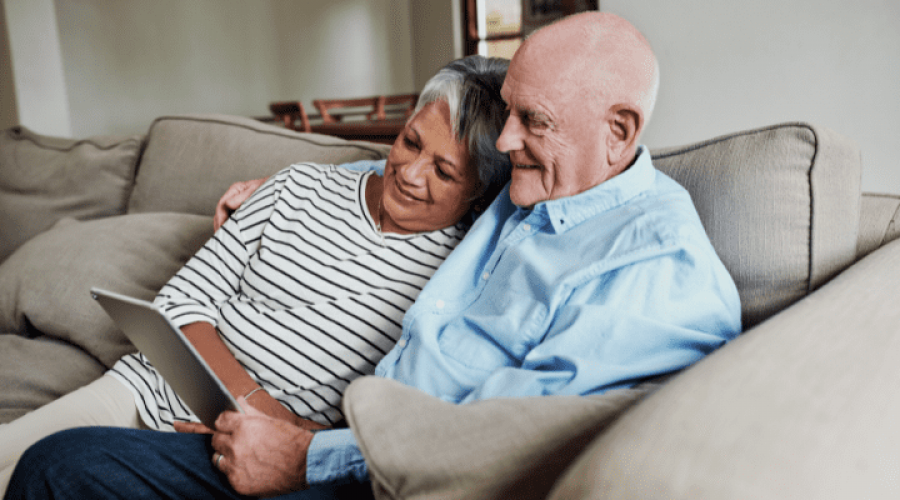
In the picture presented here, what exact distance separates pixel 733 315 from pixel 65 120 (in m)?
4.68

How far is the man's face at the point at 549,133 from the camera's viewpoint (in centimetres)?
92

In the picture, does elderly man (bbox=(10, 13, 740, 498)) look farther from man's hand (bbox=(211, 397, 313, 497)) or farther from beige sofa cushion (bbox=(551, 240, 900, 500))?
beige sofa cushion (bbox=(551, 240, 900, 500))

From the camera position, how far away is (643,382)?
2.56 feet

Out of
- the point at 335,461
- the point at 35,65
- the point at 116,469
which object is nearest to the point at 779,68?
the point at 335,461

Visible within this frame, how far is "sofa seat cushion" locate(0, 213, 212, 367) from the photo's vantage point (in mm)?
1474

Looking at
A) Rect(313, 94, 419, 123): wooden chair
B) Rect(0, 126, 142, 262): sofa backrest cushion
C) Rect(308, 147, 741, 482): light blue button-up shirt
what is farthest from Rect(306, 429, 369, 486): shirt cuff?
Rect(313, 94, 419, 123): wooden chair

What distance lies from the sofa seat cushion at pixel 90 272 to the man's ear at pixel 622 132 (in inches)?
45.0

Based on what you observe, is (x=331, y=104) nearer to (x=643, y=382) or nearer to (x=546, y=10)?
(x=546, y=10)

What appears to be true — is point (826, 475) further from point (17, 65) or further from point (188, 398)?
point (17, 65)

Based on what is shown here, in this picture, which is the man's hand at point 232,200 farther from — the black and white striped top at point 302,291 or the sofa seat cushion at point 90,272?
the sofa seat cushion at point 90,272

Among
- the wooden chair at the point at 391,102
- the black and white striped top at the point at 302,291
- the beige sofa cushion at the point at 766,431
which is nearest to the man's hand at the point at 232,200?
the black and white striped top at the point at 302,291

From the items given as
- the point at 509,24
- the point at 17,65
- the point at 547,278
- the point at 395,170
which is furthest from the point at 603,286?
the point at 509,24

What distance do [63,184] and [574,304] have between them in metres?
1.92

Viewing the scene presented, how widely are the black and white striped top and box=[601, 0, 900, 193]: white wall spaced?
4.66 feet
